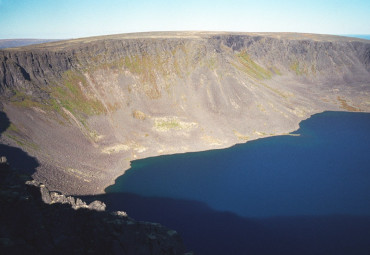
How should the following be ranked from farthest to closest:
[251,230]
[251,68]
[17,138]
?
[251,68] → [17,138] → [251,230]

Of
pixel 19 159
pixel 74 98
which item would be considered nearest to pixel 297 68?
pixel 74 98

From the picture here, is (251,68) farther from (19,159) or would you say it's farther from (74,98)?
(19,159)

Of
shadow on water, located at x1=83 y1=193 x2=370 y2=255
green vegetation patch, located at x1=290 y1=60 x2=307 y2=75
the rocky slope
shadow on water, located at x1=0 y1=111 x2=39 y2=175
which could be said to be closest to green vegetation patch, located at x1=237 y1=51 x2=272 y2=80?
the rocky slope

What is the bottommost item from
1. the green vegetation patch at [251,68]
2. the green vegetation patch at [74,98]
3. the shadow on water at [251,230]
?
the shadow on water at [251,230]

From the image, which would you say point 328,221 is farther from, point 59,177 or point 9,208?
point 59,177

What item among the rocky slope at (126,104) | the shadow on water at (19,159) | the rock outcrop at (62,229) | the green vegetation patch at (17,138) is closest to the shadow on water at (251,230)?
the rock outcrop at (62,229)

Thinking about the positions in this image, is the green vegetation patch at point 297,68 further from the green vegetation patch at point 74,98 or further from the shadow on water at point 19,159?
the shadow on water at point 19,159

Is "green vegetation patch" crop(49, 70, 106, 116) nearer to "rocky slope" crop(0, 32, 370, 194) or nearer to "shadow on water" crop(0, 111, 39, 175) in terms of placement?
"rocky slope" crop(0, 32, 370, 194)
